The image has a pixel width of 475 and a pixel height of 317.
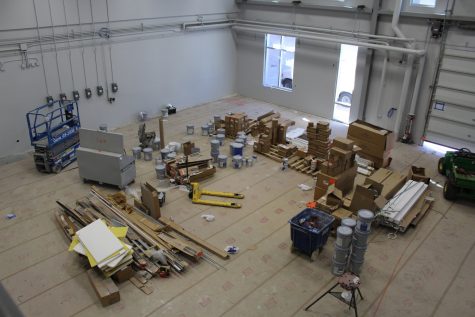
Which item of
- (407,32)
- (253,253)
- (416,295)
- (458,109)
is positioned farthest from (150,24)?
(416,295)

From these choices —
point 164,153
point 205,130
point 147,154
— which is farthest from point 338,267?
point 205,130

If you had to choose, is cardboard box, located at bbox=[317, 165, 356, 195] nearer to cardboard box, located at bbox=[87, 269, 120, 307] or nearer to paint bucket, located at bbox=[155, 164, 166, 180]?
paint bucket, located at bbox=[155, 164, 166, 180]

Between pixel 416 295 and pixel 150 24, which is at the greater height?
pixel 150 24

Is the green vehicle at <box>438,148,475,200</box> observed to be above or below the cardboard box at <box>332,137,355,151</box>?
below

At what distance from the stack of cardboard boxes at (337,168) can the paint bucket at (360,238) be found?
5.59 feet

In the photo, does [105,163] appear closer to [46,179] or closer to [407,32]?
[46,179]

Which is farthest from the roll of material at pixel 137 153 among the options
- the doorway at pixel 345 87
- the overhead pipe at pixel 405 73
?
the overhead pipe at pixel 405 73

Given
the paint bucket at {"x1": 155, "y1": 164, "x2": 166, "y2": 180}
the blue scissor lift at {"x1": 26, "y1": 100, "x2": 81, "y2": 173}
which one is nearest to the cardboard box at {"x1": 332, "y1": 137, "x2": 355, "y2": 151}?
the paint bucket at {"x1": 155, "y1": 164, "x2": 166, "y2": 180}

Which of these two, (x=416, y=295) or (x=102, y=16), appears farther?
(x=102, y=16)

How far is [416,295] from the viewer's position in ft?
17.0

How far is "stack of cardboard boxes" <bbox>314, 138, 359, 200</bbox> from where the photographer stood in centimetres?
686

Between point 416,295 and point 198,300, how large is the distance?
2873 mm

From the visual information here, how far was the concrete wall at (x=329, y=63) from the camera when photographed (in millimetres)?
8914

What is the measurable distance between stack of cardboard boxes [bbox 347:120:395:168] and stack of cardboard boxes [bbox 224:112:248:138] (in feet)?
8.79
